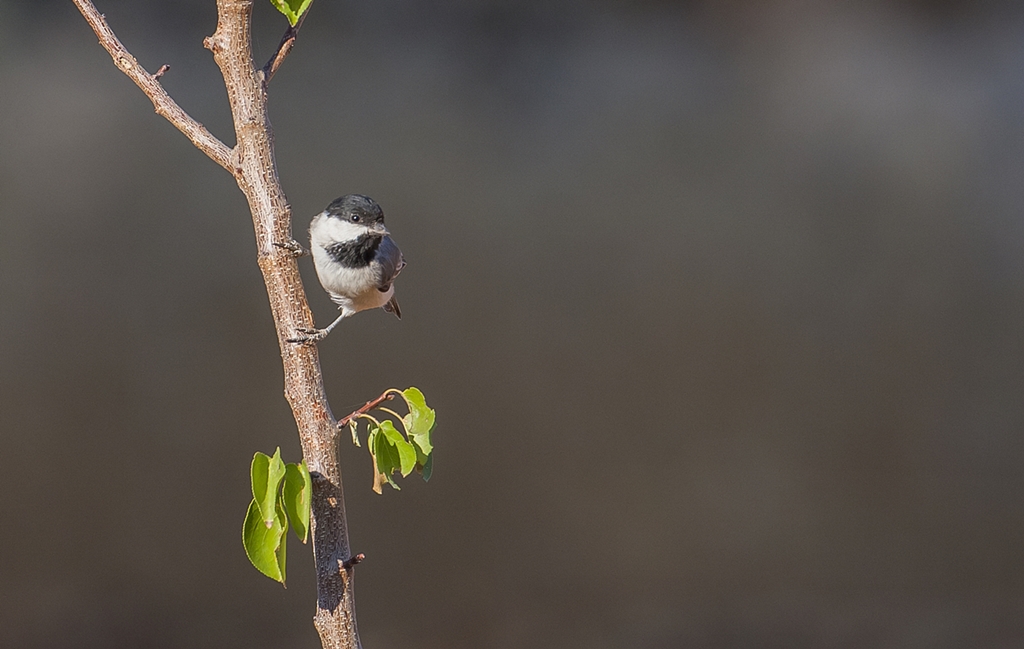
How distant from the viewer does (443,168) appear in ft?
9.15

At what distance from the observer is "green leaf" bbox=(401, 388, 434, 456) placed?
78 cm

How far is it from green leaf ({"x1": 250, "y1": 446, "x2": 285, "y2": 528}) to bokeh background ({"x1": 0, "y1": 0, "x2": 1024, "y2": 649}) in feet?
6.29

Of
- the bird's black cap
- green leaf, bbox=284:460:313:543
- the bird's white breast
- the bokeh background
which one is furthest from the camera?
the bokeh background

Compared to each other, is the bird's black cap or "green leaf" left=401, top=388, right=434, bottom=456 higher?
the bird's black cap

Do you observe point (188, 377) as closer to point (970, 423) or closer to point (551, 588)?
point (551, 588)

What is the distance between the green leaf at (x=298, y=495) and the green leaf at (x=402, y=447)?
0.09 meters

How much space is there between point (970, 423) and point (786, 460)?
0.58 m

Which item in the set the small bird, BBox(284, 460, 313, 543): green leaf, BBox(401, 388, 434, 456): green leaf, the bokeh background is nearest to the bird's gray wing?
the small bird

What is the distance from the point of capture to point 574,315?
288cm

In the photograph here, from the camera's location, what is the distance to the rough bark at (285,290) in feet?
2.45

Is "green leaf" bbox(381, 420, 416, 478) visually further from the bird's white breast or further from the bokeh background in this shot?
the bokeh background

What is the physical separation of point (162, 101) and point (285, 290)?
20 cm

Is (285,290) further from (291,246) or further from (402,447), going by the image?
(402,447)

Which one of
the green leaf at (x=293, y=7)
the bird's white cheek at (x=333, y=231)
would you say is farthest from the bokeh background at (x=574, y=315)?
the green leaf at (x=293, y=7)
